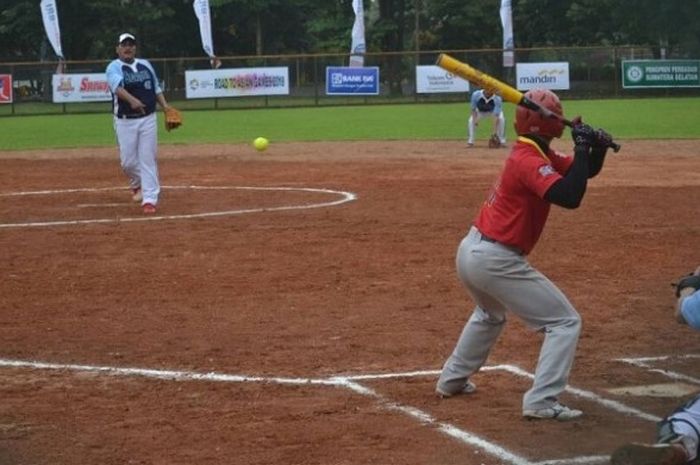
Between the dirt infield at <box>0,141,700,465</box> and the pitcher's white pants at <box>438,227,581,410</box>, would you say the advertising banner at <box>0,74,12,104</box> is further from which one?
the pitcher's white pants at <box>438,227,581,410</box>

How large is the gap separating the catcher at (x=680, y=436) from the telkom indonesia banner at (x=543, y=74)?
1726 inches

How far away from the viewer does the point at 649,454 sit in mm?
5145

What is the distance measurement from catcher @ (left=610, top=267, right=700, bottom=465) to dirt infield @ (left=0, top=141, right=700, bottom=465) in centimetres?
62

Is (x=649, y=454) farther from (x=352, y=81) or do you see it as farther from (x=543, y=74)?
(x=543, y=74)

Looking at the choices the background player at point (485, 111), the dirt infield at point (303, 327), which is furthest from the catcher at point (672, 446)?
the background player at point (485, 111)

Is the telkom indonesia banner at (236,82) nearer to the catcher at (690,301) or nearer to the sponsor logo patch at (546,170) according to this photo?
the sponsor logo patch at (546,170)

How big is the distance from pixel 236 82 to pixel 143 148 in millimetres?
32107

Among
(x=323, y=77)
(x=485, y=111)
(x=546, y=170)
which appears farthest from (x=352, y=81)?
(x=546, y=170)

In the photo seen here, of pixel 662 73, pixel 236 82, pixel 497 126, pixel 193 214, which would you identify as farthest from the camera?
pixel 662 73

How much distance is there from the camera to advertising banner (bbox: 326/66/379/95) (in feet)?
159

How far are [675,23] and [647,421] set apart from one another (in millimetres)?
52624

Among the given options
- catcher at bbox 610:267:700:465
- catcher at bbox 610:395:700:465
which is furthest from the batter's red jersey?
catcher at bbox 610:395:700:465

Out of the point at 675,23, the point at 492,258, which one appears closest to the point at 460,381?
the point at 492,258

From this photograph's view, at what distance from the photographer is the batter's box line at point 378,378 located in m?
6.06
